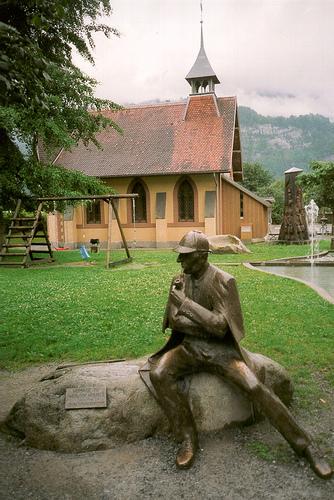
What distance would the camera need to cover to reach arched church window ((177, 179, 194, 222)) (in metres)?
31.0

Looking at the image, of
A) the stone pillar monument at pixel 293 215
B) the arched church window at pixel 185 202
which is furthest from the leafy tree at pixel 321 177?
the arched church window at pixel 185 202

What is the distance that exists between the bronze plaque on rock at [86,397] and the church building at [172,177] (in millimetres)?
25209

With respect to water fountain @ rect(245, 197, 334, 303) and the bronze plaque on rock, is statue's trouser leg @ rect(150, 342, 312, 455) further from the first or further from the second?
water fountain @ rect(245, 197, 334, 303)

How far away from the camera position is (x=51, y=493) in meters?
3.76

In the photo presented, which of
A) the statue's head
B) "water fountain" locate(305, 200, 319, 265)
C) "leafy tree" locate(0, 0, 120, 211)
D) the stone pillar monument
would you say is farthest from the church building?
the statue's head

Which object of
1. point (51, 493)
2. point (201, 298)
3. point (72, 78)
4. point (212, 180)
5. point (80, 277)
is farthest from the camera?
point (212, 180)

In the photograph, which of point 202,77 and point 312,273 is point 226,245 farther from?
point 202,77

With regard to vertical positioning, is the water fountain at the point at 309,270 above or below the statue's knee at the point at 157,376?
below

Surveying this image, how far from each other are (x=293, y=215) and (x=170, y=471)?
1013 inches

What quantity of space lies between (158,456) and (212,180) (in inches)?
1051

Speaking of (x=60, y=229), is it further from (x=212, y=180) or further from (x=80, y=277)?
(x=80, y=277)

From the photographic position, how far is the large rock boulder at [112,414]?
14.7 ft

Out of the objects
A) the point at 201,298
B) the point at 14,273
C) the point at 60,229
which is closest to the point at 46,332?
the point at 201,298

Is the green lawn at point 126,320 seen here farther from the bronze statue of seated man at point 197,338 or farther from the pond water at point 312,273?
the bronze statue of seated man at point 197,338
